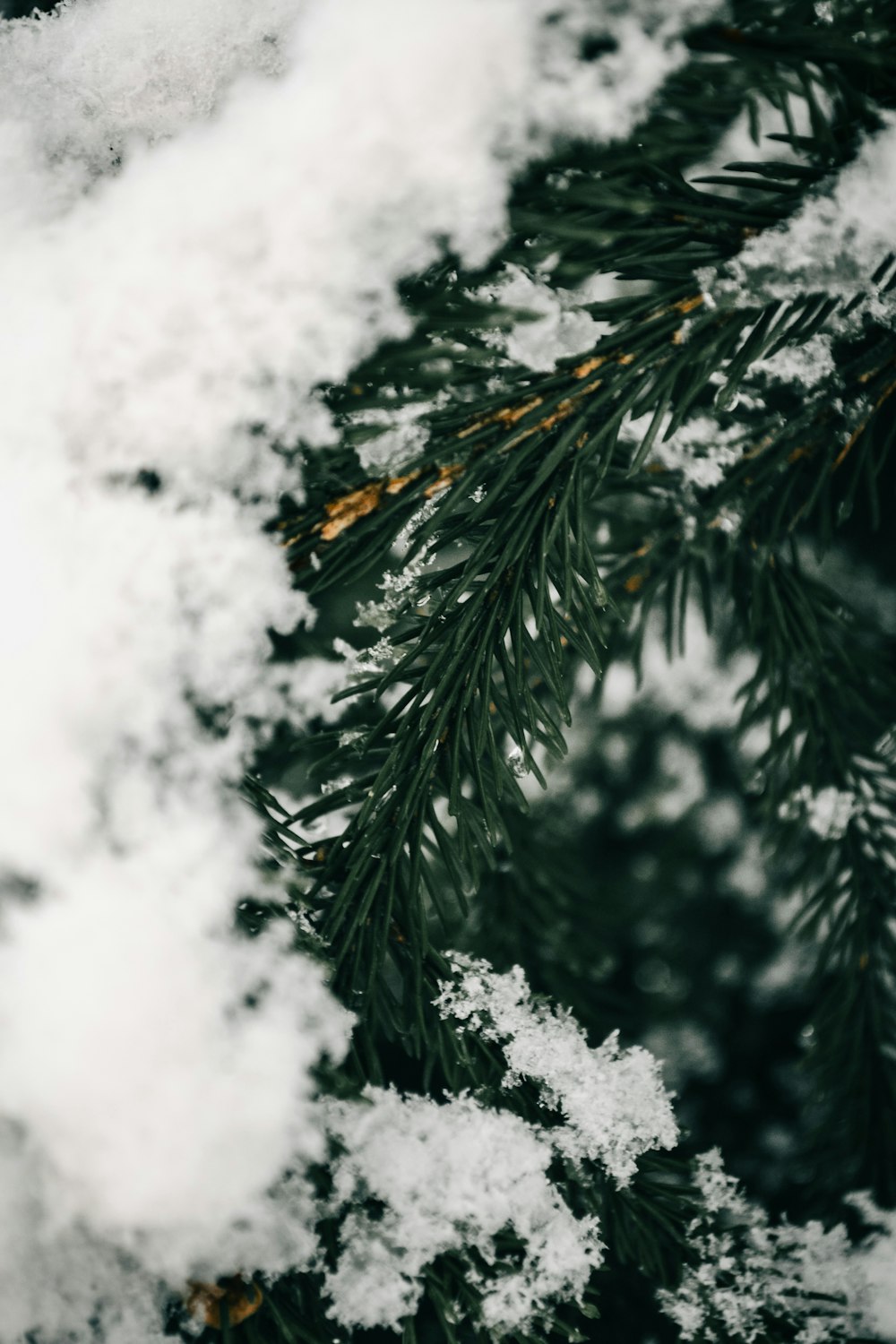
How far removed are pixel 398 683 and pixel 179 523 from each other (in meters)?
0.11

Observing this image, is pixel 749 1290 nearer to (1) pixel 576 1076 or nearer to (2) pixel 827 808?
(1) pixel 576 1076

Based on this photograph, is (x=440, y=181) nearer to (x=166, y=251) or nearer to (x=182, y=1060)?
(x=166, y=251)

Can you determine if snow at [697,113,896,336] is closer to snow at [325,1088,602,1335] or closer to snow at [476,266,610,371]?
snow at [476,266,610,371]

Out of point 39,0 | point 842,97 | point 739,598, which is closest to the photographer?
point 842,97

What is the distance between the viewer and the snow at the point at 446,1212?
33cm

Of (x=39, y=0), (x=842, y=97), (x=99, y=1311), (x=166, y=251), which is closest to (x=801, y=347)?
(x=842, y=97)

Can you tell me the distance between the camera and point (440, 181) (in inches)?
11.7

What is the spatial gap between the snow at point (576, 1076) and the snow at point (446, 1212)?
17mm

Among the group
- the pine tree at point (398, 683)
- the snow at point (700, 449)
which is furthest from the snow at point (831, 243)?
the snow at point (700, 449)

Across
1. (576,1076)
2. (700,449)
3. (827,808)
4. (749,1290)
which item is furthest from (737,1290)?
(700,449)

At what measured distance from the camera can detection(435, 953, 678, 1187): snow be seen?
362 millimetres

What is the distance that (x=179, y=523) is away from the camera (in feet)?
1.10

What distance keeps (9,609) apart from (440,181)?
0.74ft

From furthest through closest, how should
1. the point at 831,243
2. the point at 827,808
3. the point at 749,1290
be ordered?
1. the point at 827,808
2. the point at 749,1290
3. the point at 831,243
